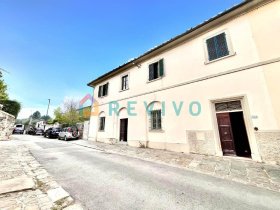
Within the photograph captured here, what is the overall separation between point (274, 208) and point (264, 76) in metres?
5.76

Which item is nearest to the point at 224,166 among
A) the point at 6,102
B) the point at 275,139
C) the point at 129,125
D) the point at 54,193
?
the point at 275,139

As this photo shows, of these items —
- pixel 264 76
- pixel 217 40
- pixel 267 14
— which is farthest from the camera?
pixel 217 40

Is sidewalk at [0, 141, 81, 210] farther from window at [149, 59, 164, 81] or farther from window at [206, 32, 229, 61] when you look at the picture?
window at [206, 32, 229, 61]

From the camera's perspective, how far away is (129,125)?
39.1ft

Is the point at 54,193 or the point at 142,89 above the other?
the point at 142,89

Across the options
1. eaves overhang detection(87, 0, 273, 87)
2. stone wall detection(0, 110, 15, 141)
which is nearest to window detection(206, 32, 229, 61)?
eaves overhang detection(87, 0, 273, 87)

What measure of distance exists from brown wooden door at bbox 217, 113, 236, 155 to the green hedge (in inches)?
1525

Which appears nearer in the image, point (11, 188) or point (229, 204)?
point (229, 204)

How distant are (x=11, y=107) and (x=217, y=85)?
128 feet

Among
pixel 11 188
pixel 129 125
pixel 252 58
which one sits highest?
pixel 252 58

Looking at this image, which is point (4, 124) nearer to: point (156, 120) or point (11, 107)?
point (156, 120)

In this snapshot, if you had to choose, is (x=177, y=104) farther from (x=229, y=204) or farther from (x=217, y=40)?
(x=229, y=204)

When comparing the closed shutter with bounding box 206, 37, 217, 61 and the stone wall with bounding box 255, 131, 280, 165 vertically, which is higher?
the closed shutter with bounding box 206, 37, 217, 61

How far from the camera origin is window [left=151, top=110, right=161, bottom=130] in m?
10.1
